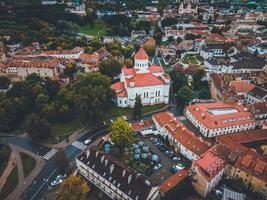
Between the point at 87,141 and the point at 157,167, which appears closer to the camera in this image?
the point at 157,167

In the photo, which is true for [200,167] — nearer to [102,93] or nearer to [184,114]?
[184,114]

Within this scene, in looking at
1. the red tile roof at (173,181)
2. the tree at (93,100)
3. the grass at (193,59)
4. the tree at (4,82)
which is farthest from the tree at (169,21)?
the red tile roof at (173,181)

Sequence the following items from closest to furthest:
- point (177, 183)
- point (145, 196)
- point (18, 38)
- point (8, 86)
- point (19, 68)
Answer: point (145, 196) → point (177, 183) → point (8, 86) → point (19, 68) → point (18, 38)

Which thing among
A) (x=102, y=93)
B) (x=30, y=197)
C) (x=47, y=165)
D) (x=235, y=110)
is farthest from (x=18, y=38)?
(x=235, y=110)

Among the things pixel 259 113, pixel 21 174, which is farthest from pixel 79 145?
pixel 259 113

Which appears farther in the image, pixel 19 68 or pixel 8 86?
pixel 19 68

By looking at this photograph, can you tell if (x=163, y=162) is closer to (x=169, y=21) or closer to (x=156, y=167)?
(x=156, y=167)
